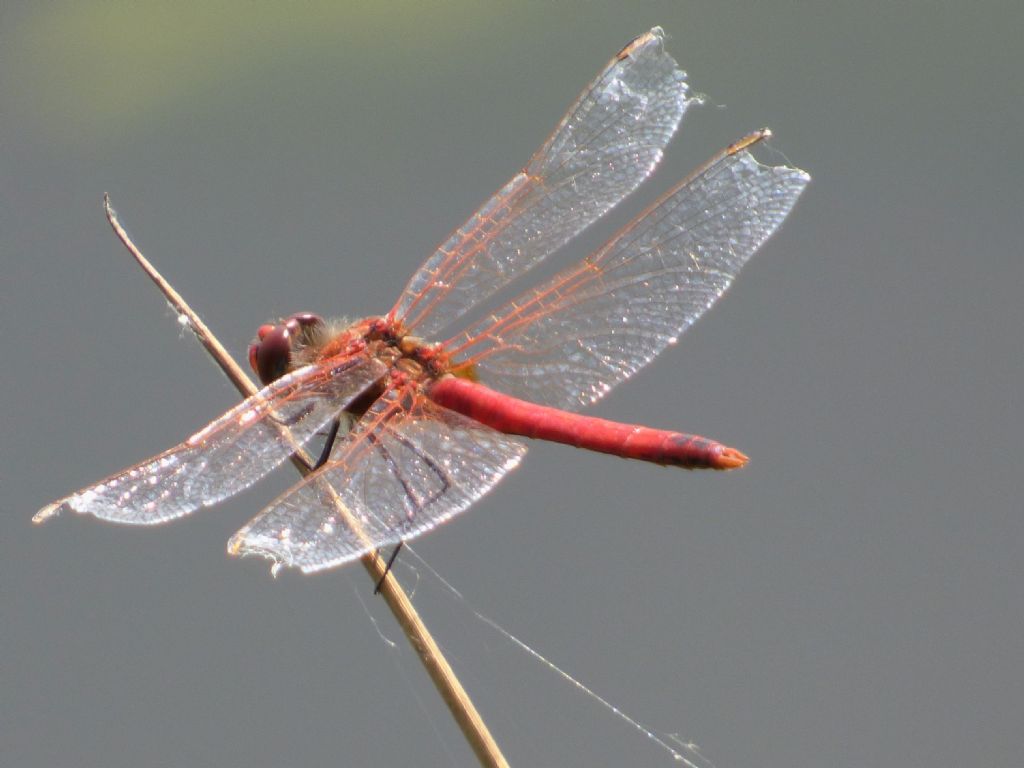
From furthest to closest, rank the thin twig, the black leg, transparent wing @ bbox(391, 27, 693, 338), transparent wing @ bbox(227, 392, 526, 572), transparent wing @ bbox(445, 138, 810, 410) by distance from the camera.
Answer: transparent wing @ bbox(391, 27, 693, 338) < transparent wing @ bbox(445, 138, 810, 410) < the black leg < transparent wing @ bbox(227, 392, 526, 572) < the thin twig

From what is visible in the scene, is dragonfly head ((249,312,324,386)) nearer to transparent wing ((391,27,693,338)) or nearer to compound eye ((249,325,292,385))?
compound eye ((249,325,292,385))

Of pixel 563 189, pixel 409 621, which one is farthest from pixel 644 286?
pixel 409 621

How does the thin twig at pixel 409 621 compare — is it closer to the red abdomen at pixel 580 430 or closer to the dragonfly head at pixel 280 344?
the dragonfly head at pixel 280 344

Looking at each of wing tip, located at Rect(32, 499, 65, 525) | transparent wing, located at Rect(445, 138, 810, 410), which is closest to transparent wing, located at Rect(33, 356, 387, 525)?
wing tip, located at Rect(32, 499, 65, 525)

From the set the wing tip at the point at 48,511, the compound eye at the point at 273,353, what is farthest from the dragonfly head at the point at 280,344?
the wing tip at the point at 48,511

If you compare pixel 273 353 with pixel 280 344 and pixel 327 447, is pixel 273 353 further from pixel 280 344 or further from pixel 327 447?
pixel 327 447

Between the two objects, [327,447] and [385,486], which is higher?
[327,447]
